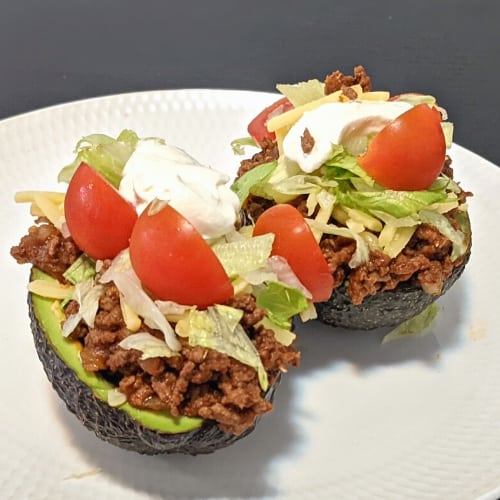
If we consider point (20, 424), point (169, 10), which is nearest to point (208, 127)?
point (20, 424)

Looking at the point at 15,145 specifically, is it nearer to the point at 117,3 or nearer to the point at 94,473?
the point at 94,473

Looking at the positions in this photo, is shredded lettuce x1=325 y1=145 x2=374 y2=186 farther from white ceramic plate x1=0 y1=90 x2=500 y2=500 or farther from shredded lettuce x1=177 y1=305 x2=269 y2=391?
shredded lettuce x1=177 y1=305 x2=269 y2=391

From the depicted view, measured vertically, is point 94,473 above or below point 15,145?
below

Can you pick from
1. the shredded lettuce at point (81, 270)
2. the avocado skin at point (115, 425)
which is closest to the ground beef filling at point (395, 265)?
the avocado skin at point (115, 425)

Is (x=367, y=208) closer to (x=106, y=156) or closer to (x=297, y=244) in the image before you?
(x=297, y=244)

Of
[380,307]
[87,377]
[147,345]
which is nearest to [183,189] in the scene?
[147,345]

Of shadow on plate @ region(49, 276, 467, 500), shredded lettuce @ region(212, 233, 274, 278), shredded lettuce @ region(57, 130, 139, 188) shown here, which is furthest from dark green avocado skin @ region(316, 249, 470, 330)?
shredded lettuce @ region(57, 130, 139, 188)
